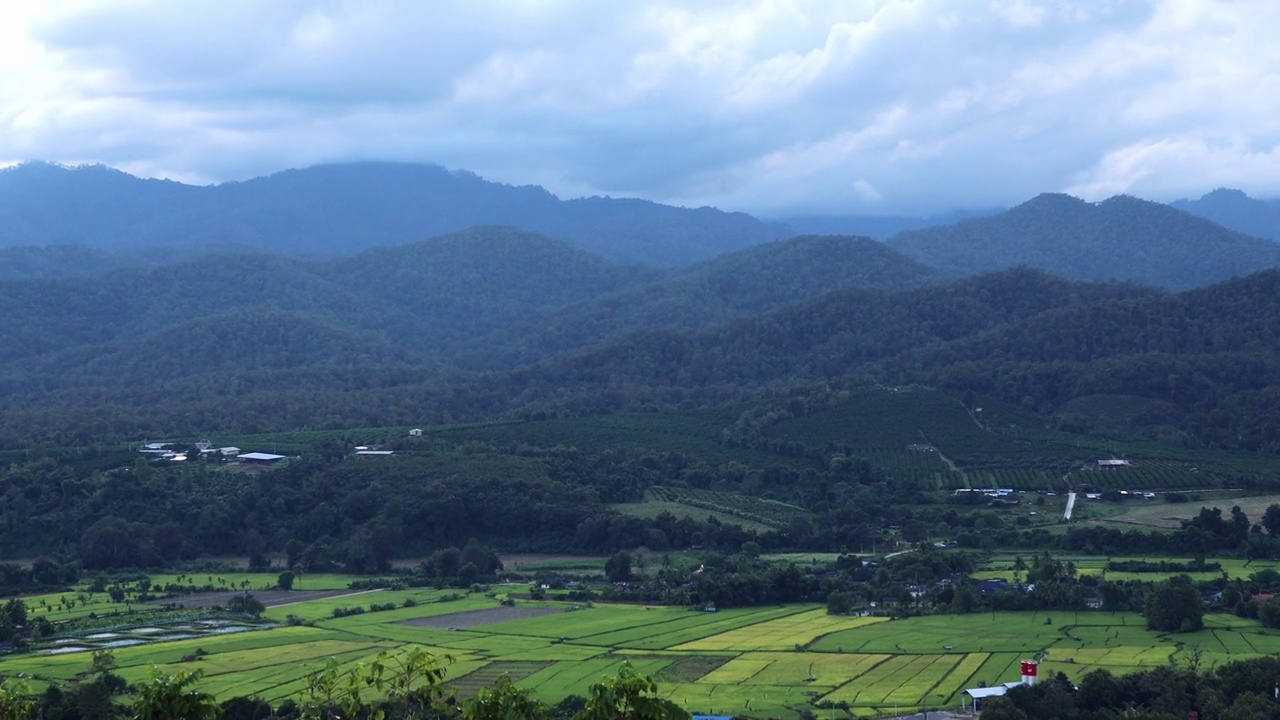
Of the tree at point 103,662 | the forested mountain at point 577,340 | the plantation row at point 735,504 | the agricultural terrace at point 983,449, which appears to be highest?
the forested mountain at point 577,340

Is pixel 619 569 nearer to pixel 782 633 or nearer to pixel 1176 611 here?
Result: pixel 782 633

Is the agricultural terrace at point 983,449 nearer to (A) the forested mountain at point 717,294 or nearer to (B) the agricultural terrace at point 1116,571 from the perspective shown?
(B) the agricultural terrace at point 1116,571

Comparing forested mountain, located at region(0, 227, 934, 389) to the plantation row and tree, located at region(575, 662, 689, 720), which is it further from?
tree, located at region(575, 662, 689, 720)

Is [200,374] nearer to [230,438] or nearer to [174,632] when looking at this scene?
[230,438]

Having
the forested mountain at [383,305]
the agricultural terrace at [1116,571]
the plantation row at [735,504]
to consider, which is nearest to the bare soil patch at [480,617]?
the agricultural terrace at [1116,571]

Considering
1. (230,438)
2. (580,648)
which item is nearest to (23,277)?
(230,438)

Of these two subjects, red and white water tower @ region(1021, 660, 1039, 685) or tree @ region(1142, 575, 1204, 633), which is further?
tree @ region(1142, 575, 1204, 633)

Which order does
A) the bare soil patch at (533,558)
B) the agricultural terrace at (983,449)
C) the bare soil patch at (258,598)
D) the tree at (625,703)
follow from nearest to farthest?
the tree at (625,703) < the bare soil patch at (258,598) < the bare soil patch at (533,558) < the agricultural terrace at (983,449)

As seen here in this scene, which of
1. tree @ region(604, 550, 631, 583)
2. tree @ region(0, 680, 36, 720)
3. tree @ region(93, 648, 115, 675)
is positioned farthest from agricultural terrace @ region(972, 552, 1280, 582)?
tree @ region(0, 680, 36, 720)
